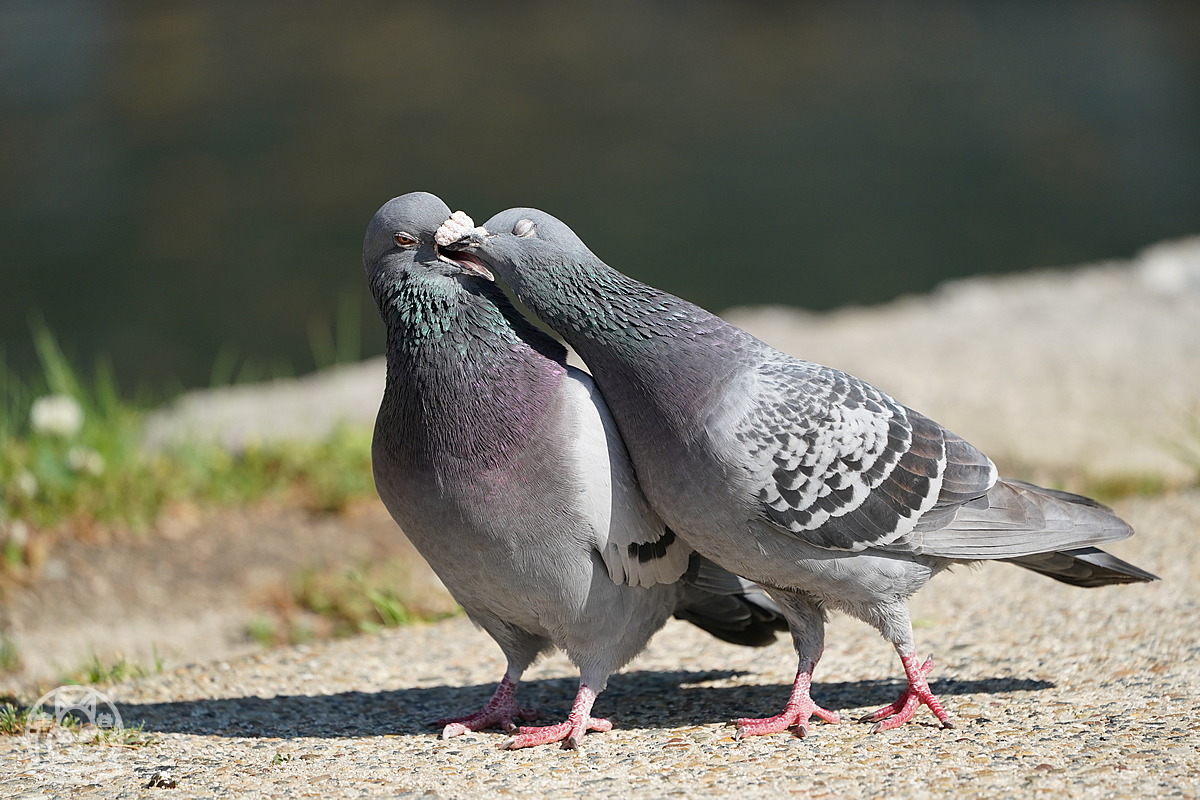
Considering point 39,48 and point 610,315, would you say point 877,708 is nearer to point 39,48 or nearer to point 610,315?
point 610,315

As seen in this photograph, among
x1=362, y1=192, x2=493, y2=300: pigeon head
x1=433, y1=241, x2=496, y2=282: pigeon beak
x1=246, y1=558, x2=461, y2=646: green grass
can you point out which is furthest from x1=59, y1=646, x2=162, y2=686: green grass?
x1=433, y1=241, x2=496, y2=282: pigeon beak

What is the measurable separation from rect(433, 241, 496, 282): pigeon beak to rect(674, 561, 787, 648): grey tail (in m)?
1.08

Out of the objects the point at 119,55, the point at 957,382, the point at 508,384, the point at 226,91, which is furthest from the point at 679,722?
the point at 119,55

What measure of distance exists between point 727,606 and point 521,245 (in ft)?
4.61

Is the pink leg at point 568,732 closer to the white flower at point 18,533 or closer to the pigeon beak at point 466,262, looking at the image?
the pigeon beak at point 466,262

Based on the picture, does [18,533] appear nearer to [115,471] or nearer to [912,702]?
[115,471]

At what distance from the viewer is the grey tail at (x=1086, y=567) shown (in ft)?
11.6

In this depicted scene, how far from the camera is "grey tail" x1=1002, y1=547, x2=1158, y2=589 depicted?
354cm

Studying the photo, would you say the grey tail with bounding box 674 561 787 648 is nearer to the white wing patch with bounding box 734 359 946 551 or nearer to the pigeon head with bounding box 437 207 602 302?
the white wing patch with bounding box 734 359 946 551

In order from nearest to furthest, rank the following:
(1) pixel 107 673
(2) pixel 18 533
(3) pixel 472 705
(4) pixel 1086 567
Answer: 1. (4) pixel 1086 567
2. (3) pixel 472 705
3. (1) pixel 107 673
4. (2) pixel 18 533

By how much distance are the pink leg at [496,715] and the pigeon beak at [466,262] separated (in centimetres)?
128

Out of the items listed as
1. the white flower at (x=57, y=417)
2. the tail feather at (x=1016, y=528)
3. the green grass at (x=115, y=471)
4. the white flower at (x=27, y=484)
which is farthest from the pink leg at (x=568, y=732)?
the white flower at (x=57, y=417)

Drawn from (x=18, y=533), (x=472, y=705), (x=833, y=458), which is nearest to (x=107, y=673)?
(x=472, y=705)

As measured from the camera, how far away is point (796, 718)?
3400mm
